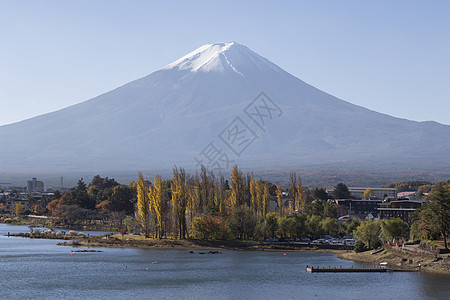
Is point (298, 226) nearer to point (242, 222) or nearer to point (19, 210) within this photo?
point (242, 222)

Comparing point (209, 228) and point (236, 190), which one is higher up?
point (236, 190)

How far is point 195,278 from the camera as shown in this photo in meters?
61.4

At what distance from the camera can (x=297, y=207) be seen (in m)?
117

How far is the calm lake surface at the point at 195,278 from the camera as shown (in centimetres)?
5366

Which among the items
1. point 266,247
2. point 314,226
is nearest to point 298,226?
point 314,226

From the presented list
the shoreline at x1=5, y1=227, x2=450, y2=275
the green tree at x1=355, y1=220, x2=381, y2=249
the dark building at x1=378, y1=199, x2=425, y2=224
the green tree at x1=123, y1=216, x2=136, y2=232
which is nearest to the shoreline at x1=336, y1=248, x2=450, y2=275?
the shoreline at x1=5, y1=227, x2=450, y2=275

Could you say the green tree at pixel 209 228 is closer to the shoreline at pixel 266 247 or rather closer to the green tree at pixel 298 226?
the shoreline at pixel 266 247

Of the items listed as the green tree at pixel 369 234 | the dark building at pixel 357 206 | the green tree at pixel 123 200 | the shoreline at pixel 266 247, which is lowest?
the shoreline at pixel 266 247

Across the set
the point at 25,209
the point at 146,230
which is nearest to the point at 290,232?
Answer: the point at 146,230

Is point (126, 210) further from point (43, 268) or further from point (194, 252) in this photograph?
point (43, 268)

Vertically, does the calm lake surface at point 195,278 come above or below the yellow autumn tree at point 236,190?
below

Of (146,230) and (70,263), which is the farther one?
(146,230)

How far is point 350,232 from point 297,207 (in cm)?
2371

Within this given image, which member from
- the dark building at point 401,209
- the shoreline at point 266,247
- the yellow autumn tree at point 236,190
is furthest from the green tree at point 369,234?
the yellow autumn tree at point 236,190
